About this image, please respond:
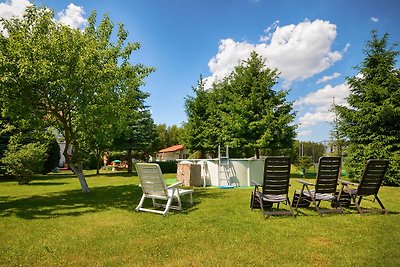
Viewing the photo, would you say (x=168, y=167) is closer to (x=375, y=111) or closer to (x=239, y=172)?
(x=239, y=172)

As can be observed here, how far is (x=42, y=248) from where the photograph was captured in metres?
4.57

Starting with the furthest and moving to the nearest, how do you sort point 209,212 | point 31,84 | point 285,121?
1. point 285,121
2. point 31,84
3. point 209,212

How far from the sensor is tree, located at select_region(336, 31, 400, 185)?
15.4 metres

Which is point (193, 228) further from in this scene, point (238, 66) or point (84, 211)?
point (238, 66)

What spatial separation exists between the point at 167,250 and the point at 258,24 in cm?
1275

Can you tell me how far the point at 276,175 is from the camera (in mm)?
6660

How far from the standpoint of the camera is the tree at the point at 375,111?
1538 cm

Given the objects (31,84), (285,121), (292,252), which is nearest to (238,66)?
(285,121)

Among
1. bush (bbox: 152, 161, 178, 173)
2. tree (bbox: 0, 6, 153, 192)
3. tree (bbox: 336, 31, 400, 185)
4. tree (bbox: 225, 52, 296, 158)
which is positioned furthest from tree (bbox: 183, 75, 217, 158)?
tree (bbox: 0, 6, 153, 192)

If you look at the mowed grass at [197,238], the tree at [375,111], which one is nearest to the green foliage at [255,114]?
the tree at [375,111]

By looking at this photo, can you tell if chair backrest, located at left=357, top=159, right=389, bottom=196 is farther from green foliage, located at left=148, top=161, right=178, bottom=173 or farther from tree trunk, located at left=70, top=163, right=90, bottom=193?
green foliage, located at left=148, top=161, right=178, bottom=173

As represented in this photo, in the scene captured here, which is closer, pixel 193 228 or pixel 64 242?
pixel 64 242

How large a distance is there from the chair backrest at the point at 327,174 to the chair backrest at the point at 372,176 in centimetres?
70

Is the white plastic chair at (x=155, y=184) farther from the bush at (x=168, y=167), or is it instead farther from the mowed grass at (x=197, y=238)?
the bush at (x=168, y=167)
